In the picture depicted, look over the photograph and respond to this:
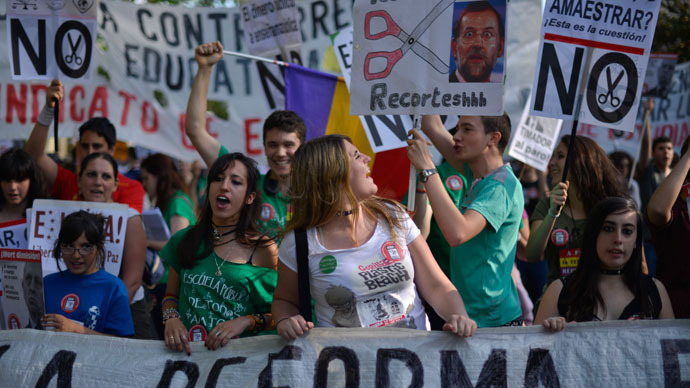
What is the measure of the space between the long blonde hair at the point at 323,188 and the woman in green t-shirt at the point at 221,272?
0.40 m

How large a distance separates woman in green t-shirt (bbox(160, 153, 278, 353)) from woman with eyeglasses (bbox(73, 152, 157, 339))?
857mm

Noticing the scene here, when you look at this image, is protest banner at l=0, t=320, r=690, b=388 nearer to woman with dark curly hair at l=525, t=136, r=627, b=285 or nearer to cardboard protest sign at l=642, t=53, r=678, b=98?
woman with dark curly hair at l=525, t=136, r=627, b=285

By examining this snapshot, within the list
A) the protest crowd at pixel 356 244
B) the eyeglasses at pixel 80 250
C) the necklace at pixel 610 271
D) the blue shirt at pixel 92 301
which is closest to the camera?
the protest crowd at pixel 356 244

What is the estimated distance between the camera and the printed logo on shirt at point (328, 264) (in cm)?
311

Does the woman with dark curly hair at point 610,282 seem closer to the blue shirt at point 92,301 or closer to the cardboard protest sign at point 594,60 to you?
the cardboard protest sign at point 594,60

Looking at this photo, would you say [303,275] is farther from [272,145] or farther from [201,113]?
[201,113]

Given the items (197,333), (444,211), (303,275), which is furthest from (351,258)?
(197,333)

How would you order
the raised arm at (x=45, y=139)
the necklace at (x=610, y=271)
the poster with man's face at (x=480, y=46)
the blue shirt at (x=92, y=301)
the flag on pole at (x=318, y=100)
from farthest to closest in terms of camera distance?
1. the flag on pole at (x=318, y=100)
2. the raised arm at (x=45, y=139)
3. the blue shirt at (x=92, y=301)
4. the poster with man's face at (x=480, y=46)
5. the necklace at (x=610, y=271)

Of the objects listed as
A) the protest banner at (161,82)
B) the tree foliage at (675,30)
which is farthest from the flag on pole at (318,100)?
the tree foliage at (675,30)

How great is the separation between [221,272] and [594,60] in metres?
2.35

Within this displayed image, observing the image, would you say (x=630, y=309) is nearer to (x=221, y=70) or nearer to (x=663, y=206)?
(x=663, y=206)

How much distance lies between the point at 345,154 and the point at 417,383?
3.36 ft

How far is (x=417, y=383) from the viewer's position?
10.6ft

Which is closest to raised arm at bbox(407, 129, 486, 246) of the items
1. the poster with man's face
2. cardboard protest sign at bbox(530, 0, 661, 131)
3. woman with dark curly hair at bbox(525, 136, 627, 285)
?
the poster with man's face
